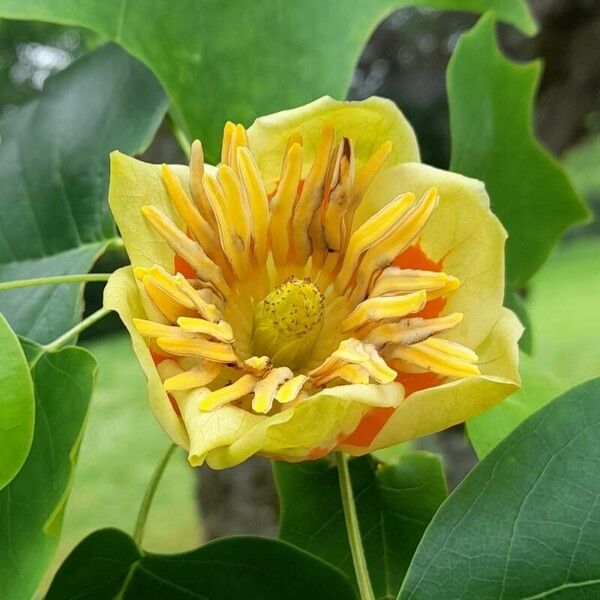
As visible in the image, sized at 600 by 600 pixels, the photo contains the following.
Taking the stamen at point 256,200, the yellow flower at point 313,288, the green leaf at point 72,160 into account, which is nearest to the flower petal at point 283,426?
the yellow flower at point 313,288

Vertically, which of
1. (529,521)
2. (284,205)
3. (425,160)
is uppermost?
(284,205)

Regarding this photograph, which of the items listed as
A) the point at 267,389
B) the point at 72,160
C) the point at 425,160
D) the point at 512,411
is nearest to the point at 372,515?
the point at 512,411

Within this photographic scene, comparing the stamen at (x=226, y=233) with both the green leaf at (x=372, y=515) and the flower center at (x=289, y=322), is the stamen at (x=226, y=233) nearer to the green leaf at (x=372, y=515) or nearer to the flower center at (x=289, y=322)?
the flower center at (x=289, y=322)

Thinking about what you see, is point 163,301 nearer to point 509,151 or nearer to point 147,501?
point 147,501

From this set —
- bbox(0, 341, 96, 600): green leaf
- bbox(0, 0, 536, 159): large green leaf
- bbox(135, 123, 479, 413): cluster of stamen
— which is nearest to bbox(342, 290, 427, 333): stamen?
bbox(135, 123, 479, 413): cluster of stamen

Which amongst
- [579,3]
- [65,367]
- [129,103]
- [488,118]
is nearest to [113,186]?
[65,367]

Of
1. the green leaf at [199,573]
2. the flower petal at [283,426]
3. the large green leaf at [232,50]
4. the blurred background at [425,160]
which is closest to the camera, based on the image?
the flower petal at [283,426]

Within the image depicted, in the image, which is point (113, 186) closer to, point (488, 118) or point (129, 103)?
point (129, 103)
